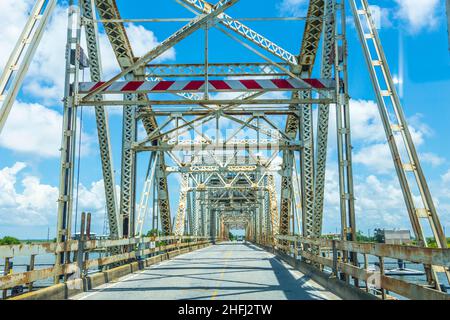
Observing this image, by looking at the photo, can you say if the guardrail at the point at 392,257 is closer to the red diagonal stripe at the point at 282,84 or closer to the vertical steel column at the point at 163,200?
the red diagonal stripe at the point at 282,84

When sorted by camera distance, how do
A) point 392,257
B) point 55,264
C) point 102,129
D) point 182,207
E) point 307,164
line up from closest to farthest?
point 392,257, point 55,264, point 102,129, point 307,164, point 182,207

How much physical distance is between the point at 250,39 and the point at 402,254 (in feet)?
46.6

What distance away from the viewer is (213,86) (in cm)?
1362

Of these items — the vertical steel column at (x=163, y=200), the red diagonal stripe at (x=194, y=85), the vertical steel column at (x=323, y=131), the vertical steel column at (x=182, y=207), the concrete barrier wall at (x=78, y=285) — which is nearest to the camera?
the concrete barrier wall at (x=78, y=285)

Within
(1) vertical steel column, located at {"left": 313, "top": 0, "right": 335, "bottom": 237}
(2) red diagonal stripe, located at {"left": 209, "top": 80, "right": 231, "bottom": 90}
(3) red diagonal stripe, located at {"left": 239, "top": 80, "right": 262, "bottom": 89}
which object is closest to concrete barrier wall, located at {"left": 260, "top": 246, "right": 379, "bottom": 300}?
(1) vertical steel column, located at {"left": 313, "top": 0, "right": 335, "bottom": 237}

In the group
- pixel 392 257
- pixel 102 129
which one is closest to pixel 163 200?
pixel 102 129

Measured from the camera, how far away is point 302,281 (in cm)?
1248

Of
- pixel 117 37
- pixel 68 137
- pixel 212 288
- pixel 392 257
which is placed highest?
pixel 117 37

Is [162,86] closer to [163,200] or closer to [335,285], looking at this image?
[335,285]

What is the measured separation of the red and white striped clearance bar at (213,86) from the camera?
13.5 meters

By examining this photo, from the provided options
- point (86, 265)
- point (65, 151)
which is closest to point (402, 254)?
point (86, 265)

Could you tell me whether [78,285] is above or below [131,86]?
below

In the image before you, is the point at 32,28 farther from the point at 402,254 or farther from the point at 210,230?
the point at 210,230

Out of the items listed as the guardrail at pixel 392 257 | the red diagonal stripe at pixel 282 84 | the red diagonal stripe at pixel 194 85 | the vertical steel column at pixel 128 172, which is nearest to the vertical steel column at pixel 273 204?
the vertical steel column at pixel 128 172
